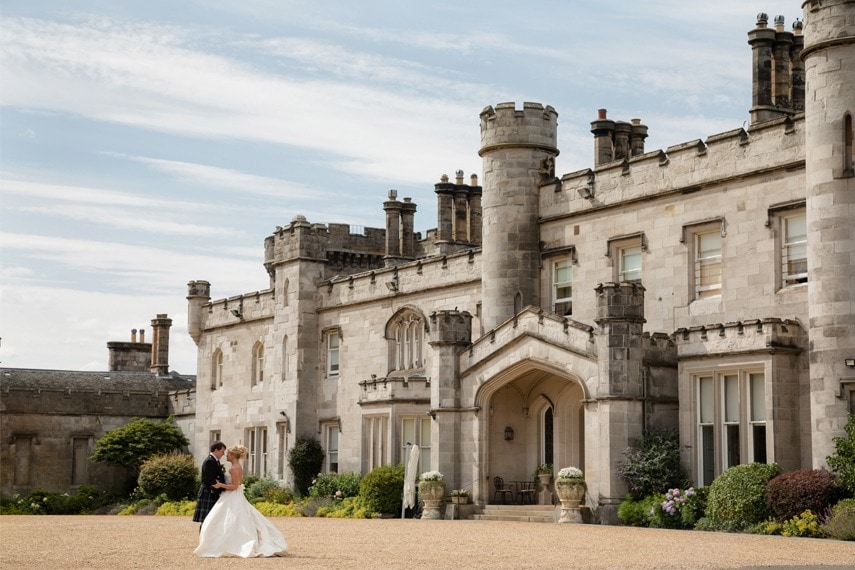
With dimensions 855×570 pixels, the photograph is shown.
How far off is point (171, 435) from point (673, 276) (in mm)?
22772

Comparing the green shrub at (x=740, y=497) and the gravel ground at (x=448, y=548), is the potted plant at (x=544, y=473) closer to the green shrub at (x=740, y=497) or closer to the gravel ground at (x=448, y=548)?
the gravel ground at (x=448, y=548)

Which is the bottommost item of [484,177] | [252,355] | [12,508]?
[12,508]

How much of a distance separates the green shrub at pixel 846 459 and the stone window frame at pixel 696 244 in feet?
18.5

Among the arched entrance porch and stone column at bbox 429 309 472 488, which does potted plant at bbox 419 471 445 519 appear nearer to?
stone column at bbox 429 309 472 488

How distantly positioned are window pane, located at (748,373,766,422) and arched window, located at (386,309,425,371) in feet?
40.9

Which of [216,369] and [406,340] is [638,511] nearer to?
[406,340]

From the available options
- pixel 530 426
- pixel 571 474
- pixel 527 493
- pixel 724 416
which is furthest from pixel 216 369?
pixel 724 416

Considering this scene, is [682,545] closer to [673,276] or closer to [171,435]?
[673,276]

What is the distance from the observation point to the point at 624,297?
1075 inches

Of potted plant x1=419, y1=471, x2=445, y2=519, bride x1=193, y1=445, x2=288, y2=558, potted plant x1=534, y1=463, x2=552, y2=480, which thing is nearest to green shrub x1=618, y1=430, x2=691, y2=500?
potted plant x1=534, y1=463, x2=552, y2=480

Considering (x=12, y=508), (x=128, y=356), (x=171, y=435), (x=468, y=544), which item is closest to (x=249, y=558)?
(x=468, y=544)

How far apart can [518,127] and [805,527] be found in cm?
1372

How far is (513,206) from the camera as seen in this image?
33.2m

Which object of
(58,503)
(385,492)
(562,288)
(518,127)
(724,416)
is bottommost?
(58,503)
